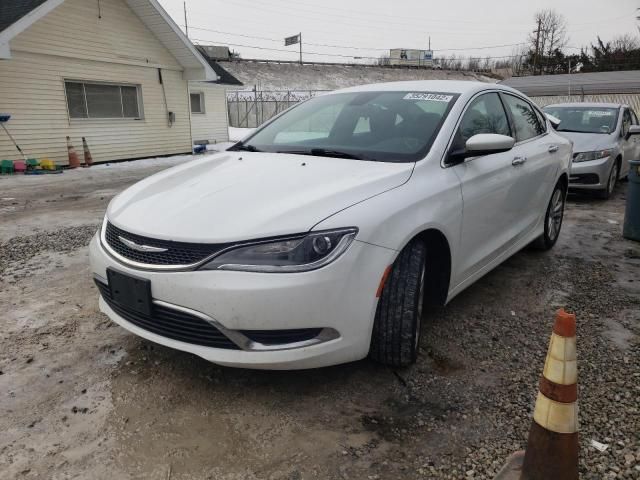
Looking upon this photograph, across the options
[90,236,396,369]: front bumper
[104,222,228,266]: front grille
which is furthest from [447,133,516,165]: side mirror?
[104,222,228,266]: front grille

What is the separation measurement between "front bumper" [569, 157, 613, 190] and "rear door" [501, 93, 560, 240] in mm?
3577

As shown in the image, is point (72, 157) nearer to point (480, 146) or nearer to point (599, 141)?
point (599, 141)

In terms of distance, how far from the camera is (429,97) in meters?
3.41

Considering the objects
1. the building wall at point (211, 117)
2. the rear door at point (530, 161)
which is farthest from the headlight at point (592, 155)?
the building wall at point (211, 117)

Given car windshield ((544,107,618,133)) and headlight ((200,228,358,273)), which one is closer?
headlight ((200,228,358,273))

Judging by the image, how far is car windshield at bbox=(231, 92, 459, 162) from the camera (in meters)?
3.06

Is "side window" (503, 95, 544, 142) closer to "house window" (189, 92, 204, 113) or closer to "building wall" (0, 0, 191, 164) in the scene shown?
"building wall" (0, 0, 191, 164)

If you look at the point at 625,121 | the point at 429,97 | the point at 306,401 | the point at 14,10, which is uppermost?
the point at 14,10

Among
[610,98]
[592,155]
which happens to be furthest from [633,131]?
[610,98]

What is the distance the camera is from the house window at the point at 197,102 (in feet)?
59.7

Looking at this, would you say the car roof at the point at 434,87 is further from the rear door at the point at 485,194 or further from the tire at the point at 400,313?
the tire at the point at 400,313

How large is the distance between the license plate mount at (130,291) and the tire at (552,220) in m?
3.83

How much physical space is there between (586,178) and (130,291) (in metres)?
7.56

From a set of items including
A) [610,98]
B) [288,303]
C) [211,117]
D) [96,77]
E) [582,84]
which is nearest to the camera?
[288,303]
